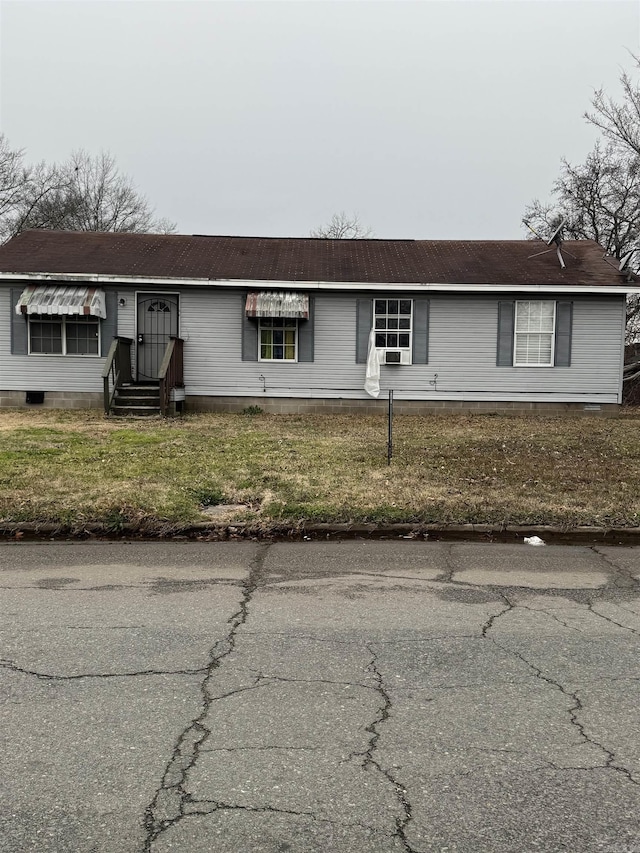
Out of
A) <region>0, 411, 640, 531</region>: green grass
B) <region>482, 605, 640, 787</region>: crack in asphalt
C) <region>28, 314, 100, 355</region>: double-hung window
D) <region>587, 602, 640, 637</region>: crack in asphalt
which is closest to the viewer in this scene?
<region>482, 605, 640, 787</region>: crack in asphalt

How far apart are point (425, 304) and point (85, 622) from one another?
14.4m

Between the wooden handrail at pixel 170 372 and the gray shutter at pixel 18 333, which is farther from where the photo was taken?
the gray shutter at pixel 18 333

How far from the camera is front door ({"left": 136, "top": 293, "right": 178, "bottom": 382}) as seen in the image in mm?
17500

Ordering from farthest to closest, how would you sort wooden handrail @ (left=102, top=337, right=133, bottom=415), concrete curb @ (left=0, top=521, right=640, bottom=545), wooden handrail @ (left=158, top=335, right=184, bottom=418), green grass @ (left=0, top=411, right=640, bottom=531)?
wooden handrail @ (left=158, top=335, right=184, bottom=418)
wooden handrail @ (left=102, top=337, right=133, bottom=415)
green grass @ (left=0, top=411, right=640, bottom=531)
concrete curb @ (left=0, top=521, right=640, bottom=545)

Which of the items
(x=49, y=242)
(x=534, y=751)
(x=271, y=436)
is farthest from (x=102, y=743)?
(x=49, y=242)

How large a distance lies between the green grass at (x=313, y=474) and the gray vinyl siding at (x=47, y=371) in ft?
12.0

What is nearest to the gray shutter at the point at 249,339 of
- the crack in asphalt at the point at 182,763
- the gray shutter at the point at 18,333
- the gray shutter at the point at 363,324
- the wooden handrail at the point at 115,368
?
the gray shutter at the point at 363,324

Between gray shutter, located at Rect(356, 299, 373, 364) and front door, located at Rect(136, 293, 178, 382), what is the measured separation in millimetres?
4630

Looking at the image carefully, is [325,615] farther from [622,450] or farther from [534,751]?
[622,450]

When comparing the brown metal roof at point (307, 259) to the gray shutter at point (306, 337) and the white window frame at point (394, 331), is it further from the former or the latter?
the gray shutter at point (306, 337)

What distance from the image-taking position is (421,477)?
28.5ft

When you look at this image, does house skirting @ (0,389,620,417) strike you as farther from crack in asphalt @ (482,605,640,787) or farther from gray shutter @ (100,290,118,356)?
crack in asphalt @ (482,605,640,787)

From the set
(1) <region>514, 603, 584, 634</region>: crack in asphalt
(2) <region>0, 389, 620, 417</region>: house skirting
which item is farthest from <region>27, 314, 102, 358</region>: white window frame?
(1) <region>514, 603, 584, 634</region>: crack in asphalt

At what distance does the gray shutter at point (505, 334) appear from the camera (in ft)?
57.1
